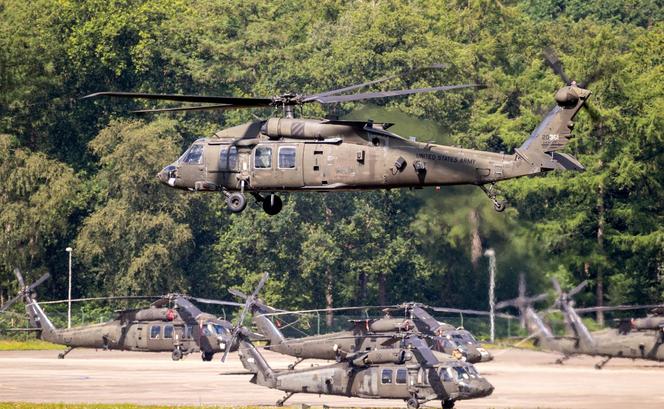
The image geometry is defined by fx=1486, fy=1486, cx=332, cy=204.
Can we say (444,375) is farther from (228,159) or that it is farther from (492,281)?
(492,281)

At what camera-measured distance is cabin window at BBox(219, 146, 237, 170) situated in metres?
47.3

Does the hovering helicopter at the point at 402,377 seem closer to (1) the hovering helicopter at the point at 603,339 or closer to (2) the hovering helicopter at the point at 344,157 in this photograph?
(2) the hovering helicopter at the point at 344,157

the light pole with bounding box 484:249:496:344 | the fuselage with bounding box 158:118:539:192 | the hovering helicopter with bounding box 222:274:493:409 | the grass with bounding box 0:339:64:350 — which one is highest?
the fuselage with bounding box 158:118:539:192

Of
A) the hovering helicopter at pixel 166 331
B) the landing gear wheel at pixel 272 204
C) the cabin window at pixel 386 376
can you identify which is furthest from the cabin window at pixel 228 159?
the hovering helicopter at pixel 166 331

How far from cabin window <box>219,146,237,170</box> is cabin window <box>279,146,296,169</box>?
1640 millimetres

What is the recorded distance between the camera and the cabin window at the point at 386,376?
56062 mm

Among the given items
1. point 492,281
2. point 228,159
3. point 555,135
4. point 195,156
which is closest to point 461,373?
point 555,135

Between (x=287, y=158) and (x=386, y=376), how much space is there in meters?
12.9

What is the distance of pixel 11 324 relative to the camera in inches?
3743

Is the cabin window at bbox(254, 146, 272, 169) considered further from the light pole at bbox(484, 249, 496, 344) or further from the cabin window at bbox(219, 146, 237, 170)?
the light pole at bbox(484, 249, 496, 344)

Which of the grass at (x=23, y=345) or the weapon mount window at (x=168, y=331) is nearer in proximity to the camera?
the weapon mount window at (x=168, y=331)

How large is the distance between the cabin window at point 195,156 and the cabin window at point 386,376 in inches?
505

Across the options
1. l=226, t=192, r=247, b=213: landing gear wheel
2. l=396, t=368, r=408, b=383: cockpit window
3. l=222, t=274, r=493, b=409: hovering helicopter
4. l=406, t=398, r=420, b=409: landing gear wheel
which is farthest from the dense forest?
l=226, t=192, r=247, b=213: landing gear wheel

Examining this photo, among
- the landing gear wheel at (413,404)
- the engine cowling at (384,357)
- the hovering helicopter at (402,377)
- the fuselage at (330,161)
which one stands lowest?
the landing gear wheel at (413,404)
